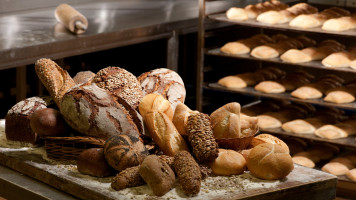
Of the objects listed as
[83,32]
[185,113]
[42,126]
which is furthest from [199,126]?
[83,32]

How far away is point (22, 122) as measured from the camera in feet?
6.04

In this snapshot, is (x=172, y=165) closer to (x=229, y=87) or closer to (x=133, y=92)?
(x=133, y=92)

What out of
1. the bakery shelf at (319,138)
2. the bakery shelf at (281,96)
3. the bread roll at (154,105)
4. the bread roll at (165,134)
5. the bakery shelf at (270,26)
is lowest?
the bakery shelf at (319,138)

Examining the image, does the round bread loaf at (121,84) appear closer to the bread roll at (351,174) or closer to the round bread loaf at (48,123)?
the round bread loaf at (48,123)

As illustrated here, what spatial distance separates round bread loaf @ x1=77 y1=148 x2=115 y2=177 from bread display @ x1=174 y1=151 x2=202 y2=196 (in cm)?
21

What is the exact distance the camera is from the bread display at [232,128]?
1708 millimetres

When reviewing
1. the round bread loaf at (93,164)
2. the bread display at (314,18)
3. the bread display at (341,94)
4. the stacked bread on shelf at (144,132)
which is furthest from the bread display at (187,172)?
the bread display at (314,18)

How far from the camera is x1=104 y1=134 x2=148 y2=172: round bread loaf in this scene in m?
1.58

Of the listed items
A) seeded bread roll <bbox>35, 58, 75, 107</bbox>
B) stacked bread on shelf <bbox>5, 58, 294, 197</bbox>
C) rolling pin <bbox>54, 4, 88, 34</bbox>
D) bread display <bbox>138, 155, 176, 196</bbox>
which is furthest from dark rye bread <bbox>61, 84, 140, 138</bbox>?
rolling pin <bbox>54, 4, 88, 34</bbox>

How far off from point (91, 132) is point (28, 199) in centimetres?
27

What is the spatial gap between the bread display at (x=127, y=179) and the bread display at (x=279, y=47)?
2.42m

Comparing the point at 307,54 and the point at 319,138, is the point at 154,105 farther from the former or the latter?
the point at 307,54

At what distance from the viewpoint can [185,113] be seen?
1757mm

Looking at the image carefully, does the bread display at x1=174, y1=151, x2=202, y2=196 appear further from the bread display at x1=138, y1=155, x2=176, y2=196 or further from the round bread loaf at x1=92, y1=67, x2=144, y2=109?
the round bread loaf at x1=92, y1=67, x2=144, y2=109
